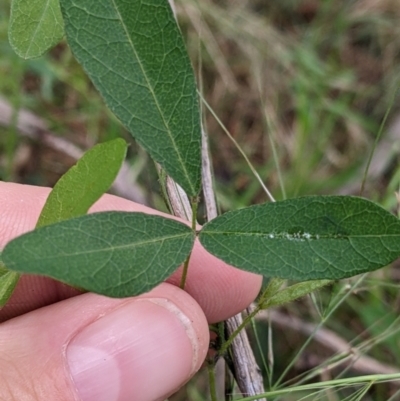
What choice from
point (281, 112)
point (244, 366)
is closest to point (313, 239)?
point (244, 366)

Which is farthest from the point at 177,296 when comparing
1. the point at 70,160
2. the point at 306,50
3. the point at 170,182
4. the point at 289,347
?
the point at 306,50

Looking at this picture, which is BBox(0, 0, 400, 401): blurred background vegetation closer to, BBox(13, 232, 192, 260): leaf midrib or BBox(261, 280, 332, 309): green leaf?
BBox(261, 280, 332, 309): green leaf

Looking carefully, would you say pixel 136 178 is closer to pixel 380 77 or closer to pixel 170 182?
pixel 170 182

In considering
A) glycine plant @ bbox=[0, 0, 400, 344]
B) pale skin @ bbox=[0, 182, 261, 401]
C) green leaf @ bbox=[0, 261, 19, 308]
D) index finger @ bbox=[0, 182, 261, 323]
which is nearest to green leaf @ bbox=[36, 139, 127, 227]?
glycine plant @ bbox=[0, 0, 400, 344]

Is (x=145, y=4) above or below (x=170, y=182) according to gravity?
above

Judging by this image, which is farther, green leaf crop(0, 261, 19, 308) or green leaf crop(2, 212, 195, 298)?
green leaf crop(0, 261, 19, 308)

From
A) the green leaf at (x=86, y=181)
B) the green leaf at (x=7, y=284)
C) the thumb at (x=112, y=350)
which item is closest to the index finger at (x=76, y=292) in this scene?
the thumb at (x=112, y=350)
